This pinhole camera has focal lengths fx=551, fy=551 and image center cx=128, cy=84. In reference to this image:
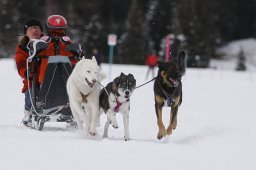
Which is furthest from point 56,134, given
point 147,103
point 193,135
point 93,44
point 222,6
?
point 222,6

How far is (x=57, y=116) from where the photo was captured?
27.0 ft

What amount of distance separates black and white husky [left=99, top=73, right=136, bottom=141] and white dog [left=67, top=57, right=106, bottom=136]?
139mm

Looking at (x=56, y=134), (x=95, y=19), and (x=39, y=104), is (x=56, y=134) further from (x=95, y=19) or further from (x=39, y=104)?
(x=95, y=19)

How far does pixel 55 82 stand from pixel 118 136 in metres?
1.21

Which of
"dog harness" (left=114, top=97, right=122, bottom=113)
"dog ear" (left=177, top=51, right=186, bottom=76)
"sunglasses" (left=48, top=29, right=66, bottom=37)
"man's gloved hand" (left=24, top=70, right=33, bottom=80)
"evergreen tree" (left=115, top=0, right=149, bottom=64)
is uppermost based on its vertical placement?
"sunglasses" (left=48, top=29, right=66, bottom=37)

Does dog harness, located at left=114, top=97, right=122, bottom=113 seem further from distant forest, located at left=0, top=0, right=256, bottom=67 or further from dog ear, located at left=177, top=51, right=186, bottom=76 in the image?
distant forest, located at left=0, top=0, right=256, bottom=67

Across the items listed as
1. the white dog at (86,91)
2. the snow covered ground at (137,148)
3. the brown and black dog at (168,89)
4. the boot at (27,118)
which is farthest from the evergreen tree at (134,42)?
the white dog at (86,91)

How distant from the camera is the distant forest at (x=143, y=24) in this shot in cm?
5378

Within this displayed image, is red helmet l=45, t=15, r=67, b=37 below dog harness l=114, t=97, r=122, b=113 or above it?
above

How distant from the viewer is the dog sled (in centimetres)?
803

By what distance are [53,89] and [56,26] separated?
94 cm

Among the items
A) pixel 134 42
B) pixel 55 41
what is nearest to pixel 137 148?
pixel 55 41

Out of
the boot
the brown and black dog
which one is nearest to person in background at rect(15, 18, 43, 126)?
the boot

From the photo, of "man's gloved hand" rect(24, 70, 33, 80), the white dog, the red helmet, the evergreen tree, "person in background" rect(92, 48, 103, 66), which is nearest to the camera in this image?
the white dog
